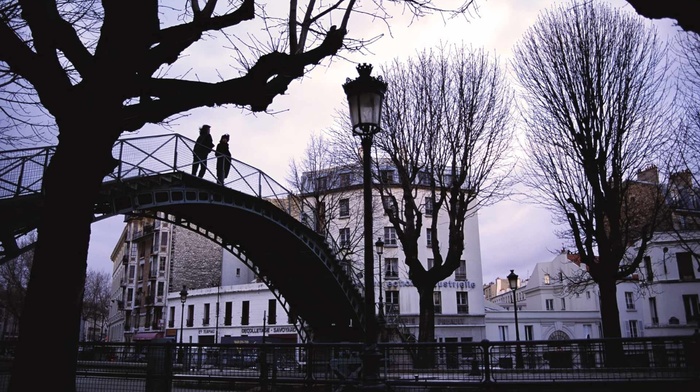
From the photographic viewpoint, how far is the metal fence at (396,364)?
8.21 meters

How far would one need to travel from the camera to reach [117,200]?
13.8 metres

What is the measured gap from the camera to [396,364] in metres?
9.42

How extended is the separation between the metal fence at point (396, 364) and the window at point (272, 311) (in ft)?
103

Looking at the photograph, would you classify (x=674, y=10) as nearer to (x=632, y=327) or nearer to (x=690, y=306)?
(x=690, y=306)

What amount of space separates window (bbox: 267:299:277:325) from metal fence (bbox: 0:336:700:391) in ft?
103

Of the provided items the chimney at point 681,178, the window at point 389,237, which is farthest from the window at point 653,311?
the chimney at point 681,178

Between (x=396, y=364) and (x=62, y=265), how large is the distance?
19.9 feet

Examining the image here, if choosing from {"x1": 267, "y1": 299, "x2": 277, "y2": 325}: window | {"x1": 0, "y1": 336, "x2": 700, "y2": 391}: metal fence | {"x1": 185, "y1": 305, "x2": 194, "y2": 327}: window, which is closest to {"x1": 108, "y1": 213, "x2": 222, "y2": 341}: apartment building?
{"x1": 185, "y1": 305, "x2": 194, "y2": 327}: window

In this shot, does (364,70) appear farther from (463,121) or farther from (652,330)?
(652,330)

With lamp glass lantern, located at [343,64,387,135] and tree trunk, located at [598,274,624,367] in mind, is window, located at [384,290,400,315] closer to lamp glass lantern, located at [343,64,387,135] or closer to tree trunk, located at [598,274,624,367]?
tree trunk, located at [598,274,624,367]

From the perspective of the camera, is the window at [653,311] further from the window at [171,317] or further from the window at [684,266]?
the window at [171,317]

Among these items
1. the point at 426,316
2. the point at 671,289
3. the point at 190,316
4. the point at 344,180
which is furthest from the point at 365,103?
the point at 190,316

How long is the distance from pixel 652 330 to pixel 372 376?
41842 mm

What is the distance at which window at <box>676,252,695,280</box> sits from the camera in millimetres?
38469
